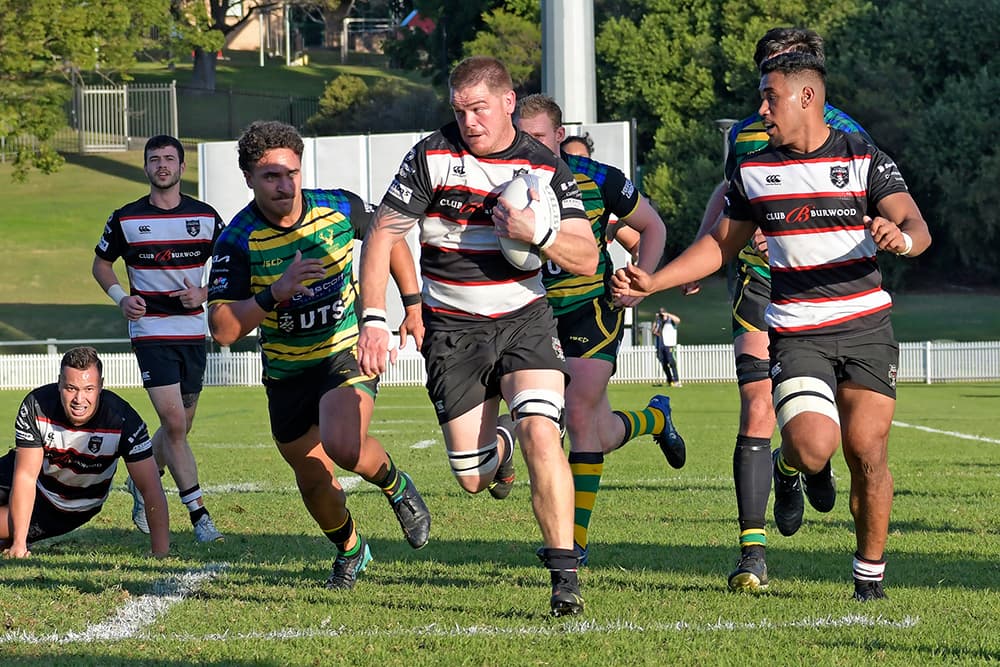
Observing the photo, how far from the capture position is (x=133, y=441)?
26.0 ft

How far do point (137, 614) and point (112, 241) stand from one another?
401cm

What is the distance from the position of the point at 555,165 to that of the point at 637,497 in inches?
184

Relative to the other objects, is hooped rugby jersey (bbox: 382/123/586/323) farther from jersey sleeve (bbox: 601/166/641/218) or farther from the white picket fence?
the white picket fence

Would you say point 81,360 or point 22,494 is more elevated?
point 81,360

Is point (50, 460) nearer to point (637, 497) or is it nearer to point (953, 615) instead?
point (637, 497)

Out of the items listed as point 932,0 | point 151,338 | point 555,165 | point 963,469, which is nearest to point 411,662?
point 555,165

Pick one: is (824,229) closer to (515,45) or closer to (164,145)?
(164,145)

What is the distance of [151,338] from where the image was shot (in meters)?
9.38

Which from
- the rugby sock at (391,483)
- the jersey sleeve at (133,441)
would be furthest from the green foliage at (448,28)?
the rugby sock at (391,483)

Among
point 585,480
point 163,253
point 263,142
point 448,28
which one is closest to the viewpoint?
point 263,142

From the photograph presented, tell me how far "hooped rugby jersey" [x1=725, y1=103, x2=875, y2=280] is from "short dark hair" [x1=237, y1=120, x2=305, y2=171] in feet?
6.62

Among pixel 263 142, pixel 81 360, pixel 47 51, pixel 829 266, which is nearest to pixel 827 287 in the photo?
pixel 829 266

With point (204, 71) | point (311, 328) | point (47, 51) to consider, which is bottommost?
point (311, 328)

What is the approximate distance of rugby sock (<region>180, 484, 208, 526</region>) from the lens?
8742 millimetres
